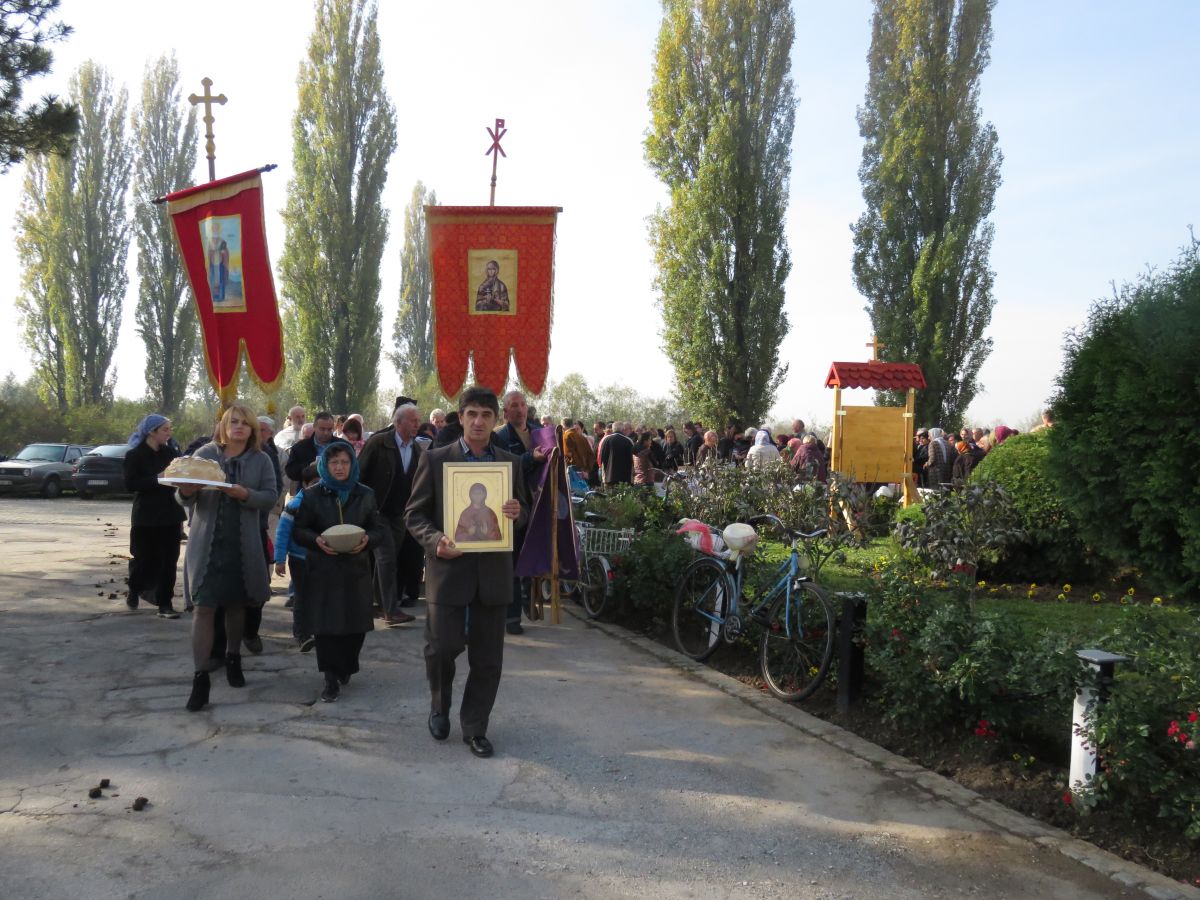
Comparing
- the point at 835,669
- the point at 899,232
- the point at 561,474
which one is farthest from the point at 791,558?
the point at 899,232

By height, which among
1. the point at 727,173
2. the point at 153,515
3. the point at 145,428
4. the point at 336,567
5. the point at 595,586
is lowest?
the point at 595,586

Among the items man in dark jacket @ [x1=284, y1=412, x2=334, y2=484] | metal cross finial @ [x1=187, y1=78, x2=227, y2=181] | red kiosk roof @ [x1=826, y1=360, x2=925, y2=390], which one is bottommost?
man in dark jacket @ [x1=284, y1=412, x2=334, y2=484]

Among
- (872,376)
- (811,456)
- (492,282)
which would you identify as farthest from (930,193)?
(492,282)

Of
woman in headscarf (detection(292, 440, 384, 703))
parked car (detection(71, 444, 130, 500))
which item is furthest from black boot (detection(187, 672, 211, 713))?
parked car (detection(71, 444, 130, 500))

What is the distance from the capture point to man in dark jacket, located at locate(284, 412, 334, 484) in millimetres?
9156

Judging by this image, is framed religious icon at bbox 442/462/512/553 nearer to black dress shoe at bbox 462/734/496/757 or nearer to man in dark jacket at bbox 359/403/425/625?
black dress shoe at bbox 462/734/496/757

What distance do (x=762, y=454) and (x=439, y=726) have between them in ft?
31.6

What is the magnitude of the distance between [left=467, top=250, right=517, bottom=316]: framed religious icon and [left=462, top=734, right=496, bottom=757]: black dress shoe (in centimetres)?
580

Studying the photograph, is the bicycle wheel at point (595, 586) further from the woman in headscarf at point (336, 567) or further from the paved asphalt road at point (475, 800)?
the woman in headscarf at point (336, 567)

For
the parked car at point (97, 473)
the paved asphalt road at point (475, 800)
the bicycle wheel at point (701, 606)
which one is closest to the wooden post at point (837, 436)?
the bicycle wheel at point (701, 606)

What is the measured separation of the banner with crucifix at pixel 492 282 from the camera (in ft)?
33.8

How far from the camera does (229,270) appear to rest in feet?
35.2

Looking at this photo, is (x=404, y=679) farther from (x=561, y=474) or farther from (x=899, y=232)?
(x=899, y=232)

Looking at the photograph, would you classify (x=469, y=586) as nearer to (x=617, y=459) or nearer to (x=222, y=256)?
(x=222, y=256)
